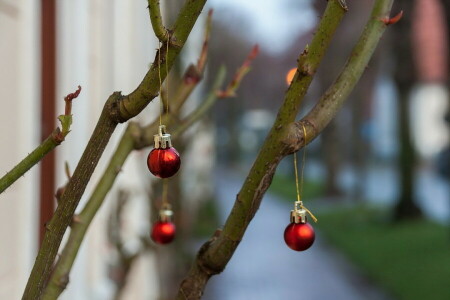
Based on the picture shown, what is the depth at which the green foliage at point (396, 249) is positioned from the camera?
8.65 metres

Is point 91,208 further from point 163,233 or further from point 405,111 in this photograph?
point 405,111

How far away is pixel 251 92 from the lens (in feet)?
133

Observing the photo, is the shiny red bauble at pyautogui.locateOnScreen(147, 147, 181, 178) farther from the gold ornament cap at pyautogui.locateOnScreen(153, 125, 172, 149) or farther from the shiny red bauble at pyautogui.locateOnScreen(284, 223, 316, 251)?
the shiny red bauble at pyautogui.locateOnScreen(284, 223, 316, 251)

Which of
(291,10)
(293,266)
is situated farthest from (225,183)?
(293,266)

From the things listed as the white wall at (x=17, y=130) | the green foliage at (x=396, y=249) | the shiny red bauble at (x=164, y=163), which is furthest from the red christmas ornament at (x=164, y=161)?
the green foliage at (x=396, y=249)

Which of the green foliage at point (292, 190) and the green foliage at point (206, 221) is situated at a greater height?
the green foliage at point (292, 190)

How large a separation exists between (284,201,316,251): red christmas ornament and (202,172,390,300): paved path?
756cm

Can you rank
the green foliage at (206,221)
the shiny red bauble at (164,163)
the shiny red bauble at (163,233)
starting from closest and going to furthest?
the shiny red bauble at (164,163) → the shiny red bauble at (163,233) → the green foliage at (206,221)

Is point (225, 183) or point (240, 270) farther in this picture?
point (225, 183)

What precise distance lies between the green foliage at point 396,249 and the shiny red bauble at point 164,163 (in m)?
7.38

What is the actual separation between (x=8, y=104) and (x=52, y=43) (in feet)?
3.56

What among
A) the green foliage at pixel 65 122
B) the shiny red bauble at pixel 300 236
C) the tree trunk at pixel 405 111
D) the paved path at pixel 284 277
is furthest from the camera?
the tree trunk at pixel 405 111

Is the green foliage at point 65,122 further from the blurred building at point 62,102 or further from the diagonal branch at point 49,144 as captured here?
the blurred building at point 62,102

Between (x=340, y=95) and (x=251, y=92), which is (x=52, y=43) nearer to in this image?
(x=340, y=95)
